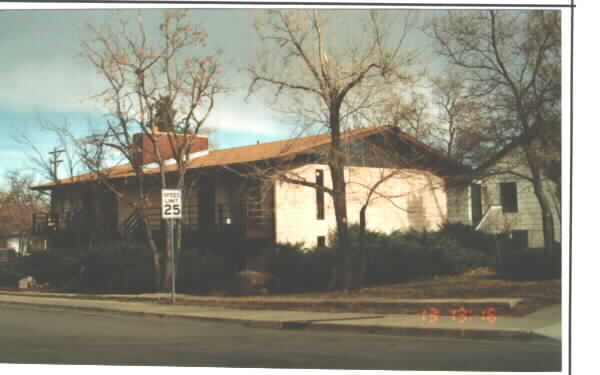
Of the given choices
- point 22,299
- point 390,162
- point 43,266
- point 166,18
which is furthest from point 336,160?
point 43,266

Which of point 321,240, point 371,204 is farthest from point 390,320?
point 321,240

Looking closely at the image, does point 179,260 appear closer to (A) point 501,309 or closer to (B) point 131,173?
(B) point 131,173

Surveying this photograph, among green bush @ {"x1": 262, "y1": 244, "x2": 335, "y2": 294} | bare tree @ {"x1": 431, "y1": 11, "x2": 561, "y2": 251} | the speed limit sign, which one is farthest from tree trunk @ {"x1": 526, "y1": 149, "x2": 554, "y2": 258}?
the speed limit sign

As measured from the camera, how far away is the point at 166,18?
16.9m

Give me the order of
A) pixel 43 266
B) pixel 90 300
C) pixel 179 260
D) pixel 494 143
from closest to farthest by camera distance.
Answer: pixel 494 143 → pixel 90 300 → pixel 179 260 → pixel 43 266

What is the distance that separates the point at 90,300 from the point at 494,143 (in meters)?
12.3

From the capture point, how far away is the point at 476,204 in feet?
61.8

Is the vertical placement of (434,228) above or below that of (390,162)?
below

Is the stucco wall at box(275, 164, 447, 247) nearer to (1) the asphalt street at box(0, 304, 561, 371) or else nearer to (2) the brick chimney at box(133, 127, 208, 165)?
(2) the brick chimney at box(133, 127, 208, 165)

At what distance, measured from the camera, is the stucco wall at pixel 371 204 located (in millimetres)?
18328

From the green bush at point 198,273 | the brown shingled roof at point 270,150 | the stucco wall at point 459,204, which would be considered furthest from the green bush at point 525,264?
the green bush at point 198,273

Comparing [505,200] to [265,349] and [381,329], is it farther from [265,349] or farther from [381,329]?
[265,349]

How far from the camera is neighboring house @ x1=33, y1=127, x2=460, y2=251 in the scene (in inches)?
699

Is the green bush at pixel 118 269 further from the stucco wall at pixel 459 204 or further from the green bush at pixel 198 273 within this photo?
the stucco wall at pixel 459 204
